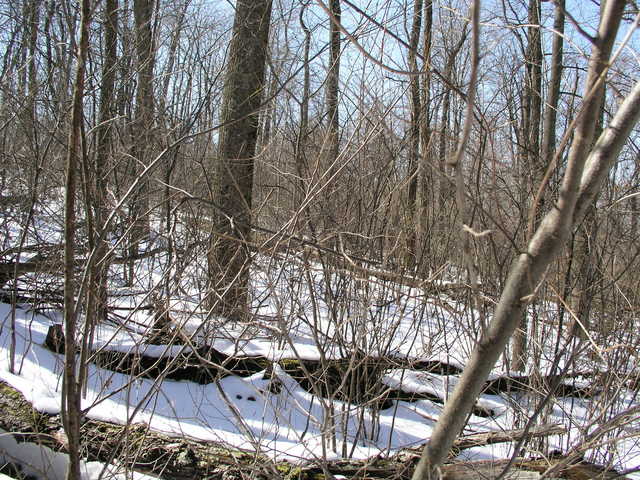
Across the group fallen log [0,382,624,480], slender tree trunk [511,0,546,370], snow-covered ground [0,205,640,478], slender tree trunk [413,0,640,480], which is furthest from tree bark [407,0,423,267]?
slender tree trunk [413,0,640,480]

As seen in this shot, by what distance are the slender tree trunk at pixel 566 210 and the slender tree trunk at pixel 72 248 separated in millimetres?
983

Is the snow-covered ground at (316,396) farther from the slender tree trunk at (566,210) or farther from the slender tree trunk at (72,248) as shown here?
the slender tree trunk at (566,210)

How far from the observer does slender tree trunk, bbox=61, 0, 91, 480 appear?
4.09ft

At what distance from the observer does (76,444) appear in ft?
4.77

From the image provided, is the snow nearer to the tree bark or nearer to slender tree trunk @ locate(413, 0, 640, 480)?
slender tree trunk @ locate(413, 0, 640, 480)

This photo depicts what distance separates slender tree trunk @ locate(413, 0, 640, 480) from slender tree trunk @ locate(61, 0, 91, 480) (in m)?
0.98

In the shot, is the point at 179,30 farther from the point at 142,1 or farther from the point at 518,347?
the point at 518,347

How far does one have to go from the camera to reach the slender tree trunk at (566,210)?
0.81 meters

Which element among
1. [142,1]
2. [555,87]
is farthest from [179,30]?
[555,87]

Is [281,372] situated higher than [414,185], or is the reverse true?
[414,185]

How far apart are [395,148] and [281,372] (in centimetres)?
169

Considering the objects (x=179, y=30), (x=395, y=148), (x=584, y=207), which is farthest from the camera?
(x=179, y=30)

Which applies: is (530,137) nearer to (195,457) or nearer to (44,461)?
(195,457)

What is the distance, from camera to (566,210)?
33.9 inches
